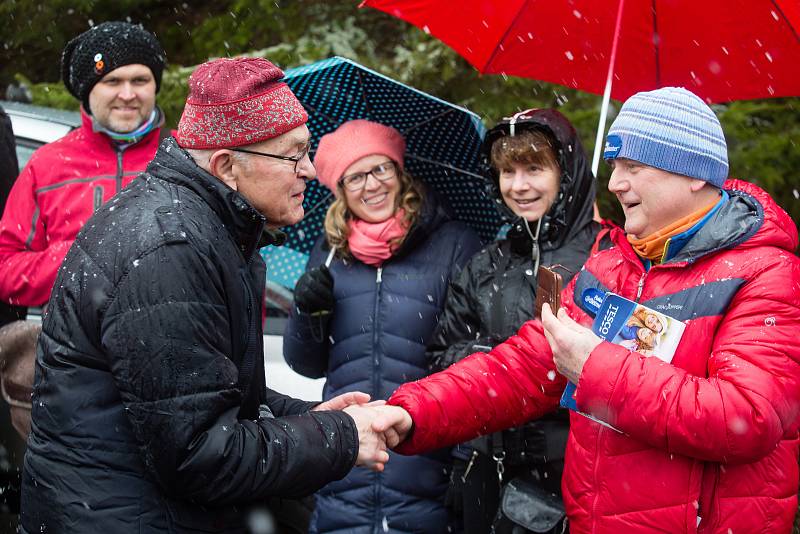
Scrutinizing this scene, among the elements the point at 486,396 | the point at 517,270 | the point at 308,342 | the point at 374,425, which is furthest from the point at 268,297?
the point at 374,425

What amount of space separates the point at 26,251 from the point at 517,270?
7.37 ft

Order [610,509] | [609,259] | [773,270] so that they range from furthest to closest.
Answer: [609,259], [610,509], [773,270]

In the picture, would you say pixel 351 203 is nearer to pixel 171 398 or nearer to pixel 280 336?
pixel 280 336

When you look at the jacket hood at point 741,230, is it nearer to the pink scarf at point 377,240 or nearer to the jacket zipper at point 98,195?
the pink scarf at point 377,240

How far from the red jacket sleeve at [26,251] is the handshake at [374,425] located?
162 cm

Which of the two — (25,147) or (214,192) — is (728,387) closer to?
(214,192)

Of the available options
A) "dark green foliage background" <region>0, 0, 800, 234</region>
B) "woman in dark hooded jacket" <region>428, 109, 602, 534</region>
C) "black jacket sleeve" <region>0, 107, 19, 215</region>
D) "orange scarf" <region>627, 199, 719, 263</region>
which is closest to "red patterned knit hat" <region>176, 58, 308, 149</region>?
"orange scarf" <region>627, 199, 719, 263</region>

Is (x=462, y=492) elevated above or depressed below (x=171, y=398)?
below

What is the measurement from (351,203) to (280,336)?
3.39ft

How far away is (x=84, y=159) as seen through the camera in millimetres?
4309

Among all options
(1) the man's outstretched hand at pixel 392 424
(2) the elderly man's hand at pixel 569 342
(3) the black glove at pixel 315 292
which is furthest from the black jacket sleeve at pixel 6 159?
(2) the elderly man's hand at pixel 569 342

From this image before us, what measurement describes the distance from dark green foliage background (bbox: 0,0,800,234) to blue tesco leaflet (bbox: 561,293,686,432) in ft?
10.8

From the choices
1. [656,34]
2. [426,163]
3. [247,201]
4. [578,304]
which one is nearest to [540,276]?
[578,304]

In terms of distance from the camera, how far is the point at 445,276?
4027 millimetres
